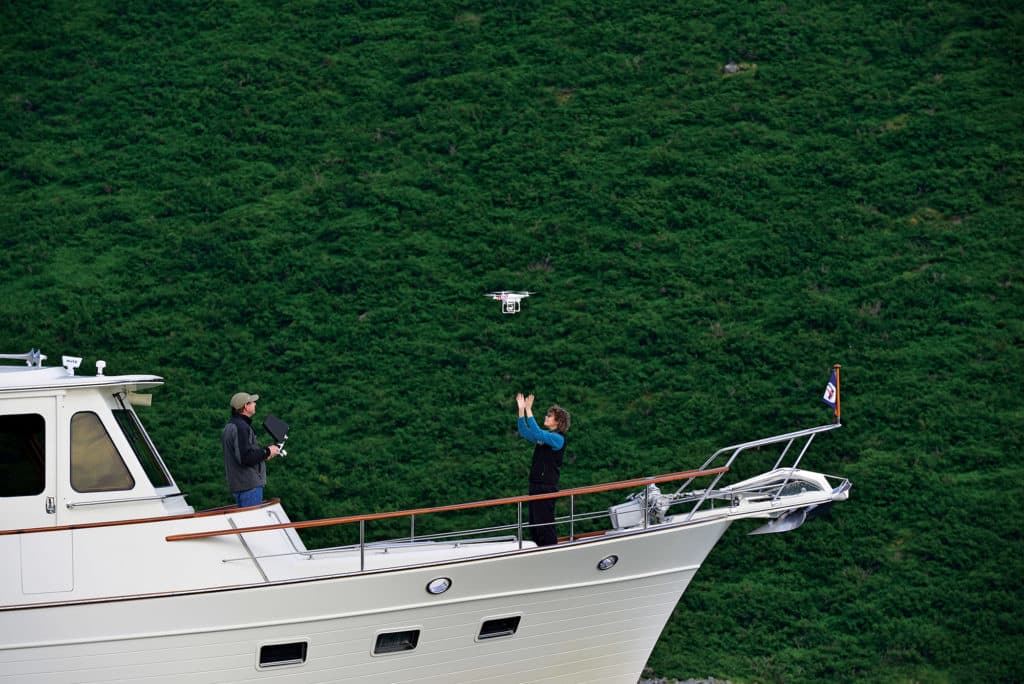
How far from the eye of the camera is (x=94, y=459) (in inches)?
273

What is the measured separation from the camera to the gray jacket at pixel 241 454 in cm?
716

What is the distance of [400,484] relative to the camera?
10.2 metres

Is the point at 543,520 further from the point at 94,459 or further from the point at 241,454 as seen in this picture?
the point at 94,459

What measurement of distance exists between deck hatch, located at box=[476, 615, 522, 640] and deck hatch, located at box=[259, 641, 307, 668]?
1118 millimetres

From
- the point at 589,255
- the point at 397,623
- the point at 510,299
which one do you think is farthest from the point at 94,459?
the point at 589,255

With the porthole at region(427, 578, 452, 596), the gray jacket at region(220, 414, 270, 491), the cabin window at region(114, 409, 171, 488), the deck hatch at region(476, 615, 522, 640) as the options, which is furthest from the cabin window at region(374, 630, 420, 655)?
the cabin window at region(114, 409, 171, 488)

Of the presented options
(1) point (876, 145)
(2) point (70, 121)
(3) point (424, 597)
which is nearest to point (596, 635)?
(3) point (424, 597)

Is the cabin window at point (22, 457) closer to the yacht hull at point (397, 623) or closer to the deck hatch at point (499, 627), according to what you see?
the yacht hull at point (397, 623)

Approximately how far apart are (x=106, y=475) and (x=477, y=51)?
7.26 metres

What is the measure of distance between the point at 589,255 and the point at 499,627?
4999mm

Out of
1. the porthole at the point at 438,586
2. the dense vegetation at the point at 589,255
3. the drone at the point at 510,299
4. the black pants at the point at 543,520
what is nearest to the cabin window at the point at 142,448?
the porthole at the point at 438,586

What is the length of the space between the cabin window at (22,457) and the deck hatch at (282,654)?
5.67ft

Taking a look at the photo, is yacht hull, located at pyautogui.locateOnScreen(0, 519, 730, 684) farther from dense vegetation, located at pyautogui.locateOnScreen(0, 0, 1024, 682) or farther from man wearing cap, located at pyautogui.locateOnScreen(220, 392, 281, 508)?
dense vegetation, located at pyautogui.locateOnScreen(0, 0, 1024, 682)

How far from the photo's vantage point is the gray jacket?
7164 millimetres
